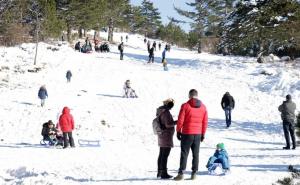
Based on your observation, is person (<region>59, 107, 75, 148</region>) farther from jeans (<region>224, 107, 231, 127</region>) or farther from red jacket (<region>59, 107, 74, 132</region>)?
jeans (<region>224, 107, 231, 127</region>)

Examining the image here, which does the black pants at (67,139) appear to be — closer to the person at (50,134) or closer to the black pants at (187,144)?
the person at (50,134)

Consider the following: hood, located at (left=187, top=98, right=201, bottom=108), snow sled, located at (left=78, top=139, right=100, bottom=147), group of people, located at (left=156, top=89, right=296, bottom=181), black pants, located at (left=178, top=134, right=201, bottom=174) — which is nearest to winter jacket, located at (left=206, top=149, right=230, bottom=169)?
group of people, located at (left=156, top=89, right=296, bottom=181)

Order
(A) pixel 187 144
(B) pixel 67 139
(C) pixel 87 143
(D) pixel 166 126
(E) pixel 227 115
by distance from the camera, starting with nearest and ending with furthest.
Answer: (A) pixel 187 144
(D) pixel 166 126
(B) pixel 67 139
(C) pixel 87 143
(E) pixel 227 115

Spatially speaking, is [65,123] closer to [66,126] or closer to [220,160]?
[66,126]

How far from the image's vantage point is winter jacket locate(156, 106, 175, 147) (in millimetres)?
10688

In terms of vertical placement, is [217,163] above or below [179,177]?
above

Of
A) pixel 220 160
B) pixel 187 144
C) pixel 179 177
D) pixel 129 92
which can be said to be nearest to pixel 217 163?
pixel 220 160

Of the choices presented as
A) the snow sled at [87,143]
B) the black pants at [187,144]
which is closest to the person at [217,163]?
the black pants at [187,144]

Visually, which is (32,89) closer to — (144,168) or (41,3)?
(41,3)

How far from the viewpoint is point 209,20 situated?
6950 centimetres

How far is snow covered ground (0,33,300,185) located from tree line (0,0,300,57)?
247 cm

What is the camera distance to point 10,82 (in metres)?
37.7

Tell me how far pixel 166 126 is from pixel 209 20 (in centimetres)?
6025

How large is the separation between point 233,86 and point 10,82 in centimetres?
1638
